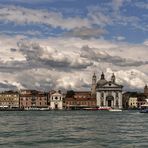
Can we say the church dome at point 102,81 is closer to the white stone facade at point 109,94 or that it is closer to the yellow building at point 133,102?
the white stone facade at point 109,94

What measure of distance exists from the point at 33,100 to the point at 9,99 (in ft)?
25.0

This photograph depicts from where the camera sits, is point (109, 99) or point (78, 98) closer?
point (109, 99)

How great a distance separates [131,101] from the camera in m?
161

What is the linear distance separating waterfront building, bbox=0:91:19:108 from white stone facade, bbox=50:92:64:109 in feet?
37.3

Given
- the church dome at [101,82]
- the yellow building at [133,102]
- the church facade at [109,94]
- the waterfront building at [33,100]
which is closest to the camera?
the church facade at [109,94]

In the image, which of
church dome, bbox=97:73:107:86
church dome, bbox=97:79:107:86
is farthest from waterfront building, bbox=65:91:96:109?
church dome, bbox=97:73:107:86

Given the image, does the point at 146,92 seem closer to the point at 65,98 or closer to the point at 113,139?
the point at 65,98

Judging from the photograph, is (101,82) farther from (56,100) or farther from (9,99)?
(9,99)

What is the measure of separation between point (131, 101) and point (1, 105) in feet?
132

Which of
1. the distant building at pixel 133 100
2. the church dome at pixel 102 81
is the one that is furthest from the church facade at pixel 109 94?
the distant building at pixel 133 100

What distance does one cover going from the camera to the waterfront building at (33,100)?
152 meters

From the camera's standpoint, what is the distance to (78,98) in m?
153

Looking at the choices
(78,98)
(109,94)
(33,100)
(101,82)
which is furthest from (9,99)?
(109,94)

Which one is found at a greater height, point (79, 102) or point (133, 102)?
point (79, 102)
